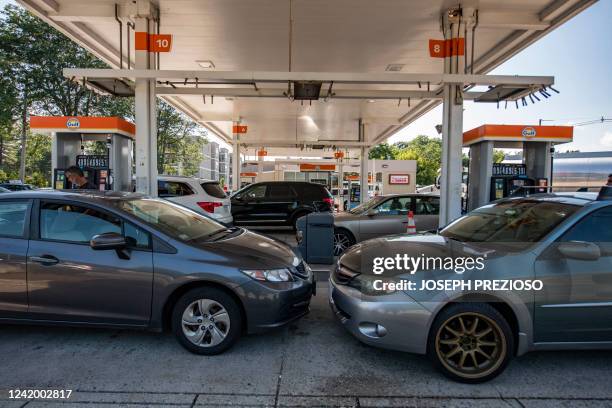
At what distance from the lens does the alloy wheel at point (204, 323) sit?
3.57m

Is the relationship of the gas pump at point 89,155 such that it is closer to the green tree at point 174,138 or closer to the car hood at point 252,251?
the car hood at point 252,251

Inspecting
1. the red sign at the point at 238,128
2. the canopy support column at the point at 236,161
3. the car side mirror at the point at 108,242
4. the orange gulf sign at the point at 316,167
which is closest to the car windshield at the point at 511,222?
the car side mirror at the point at 108,242

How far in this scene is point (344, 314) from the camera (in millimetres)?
3562

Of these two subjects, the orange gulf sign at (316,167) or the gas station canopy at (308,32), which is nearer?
the gas station canopy at (308,32)

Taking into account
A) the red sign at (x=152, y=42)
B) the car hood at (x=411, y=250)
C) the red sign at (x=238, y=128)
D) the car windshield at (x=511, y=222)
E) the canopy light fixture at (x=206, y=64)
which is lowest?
the car hood at (x=411, y=250)

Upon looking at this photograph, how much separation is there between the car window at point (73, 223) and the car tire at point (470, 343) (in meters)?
3.14

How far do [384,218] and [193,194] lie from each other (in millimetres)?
4576

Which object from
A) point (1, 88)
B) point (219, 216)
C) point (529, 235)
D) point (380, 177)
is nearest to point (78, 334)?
point (529, 235)

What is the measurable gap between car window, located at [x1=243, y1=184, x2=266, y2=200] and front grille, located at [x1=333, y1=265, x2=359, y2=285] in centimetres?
832

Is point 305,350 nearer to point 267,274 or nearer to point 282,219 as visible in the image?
point 267,274

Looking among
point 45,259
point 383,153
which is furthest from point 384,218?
point 383,153

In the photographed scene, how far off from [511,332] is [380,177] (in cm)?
2796

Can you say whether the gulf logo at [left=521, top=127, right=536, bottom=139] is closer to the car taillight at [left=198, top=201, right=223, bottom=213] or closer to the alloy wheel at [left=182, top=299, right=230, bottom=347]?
the car taillight at [left=198, top=201, right=223, bottom=213]

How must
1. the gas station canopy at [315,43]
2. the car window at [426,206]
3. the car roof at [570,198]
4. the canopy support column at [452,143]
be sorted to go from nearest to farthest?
the car roof at [570,198], the gas station canopy at [315,43], the canopy support column at [452,143], the car window at [426,206]
